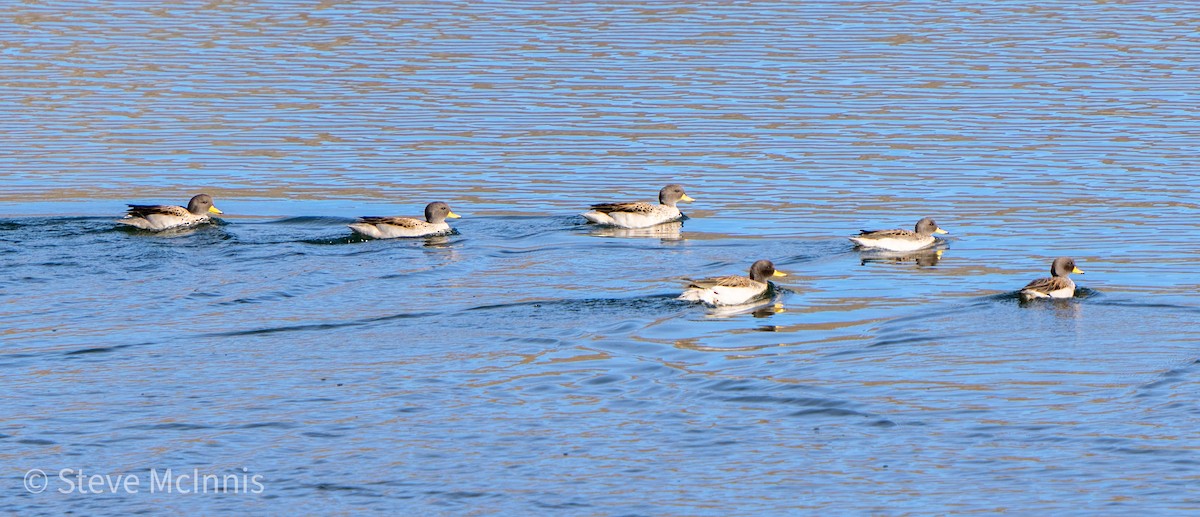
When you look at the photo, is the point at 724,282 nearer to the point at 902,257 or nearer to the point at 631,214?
the point at 902,257

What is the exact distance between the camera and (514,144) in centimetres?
2758

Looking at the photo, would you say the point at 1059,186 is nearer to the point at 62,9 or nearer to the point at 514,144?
the point at 514,144

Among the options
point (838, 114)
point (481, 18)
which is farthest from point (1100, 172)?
point (481, 18)

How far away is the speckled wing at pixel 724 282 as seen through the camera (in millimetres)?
17141

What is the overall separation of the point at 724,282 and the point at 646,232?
4521mm

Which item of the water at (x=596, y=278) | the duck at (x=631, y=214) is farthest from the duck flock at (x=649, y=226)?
the water at (x=596, y=278)

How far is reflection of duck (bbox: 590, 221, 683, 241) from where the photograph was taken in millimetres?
21297

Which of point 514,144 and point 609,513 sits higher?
point 514,144

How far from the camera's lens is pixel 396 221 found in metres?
20.7

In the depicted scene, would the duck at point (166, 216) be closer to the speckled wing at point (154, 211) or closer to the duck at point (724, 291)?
the speckled wing at point (154, 211)

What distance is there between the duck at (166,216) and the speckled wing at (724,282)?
688cm

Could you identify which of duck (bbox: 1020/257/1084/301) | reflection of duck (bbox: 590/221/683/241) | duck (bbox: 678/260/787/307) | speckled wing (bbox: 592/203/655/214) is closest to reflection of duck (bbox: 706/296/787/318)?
duck (bbox: 678/260/787/307)

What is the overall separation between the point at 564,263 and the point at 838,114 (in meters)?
11.8

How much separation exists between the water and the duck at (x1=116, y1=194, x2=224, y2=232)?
0.60 ft
